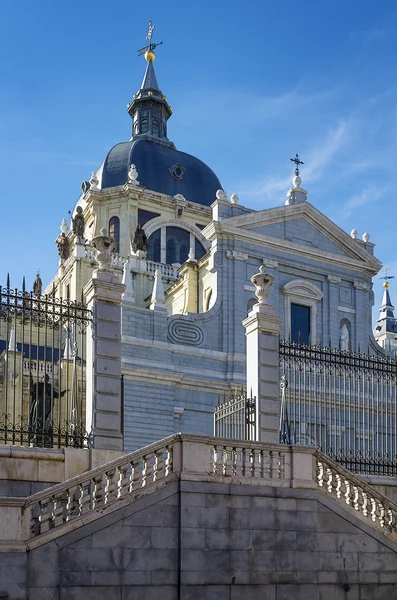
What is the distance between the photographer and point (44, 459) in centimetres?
1661

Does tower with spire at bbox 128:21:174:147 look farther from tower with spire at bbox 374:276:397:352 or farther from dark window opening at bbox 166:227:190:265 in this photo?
tower with spire at bbox 374:276:397:352

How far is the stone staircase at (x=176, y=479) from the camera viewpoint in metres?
14.4

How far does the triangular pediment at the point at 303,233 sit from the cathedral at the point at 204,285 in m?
0.04

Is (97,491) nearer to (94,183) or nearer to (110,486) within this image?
(110,486)

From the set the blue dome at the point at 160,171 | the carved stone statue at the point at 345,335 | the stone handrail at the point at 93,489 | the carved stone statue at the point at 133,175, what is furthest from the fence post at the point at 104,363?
the blue dome at the point at 160,171

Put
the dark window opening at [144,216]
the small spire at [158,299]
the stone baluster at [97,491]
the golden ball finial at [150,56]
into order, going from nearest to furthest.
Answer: the stone baluster at [97,491], the small spire at [158,299], the dark window opening at [144,216], the golden ball finial at [150,56]

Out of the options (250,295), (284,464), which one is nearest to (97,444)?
(284,464)

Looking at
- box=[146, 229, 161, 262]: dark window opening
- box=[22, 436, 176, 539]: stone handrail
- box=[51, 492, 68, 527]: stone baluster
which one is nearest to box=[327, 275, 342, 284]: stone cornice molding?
box=[146, 229, 161, 262]: dark window opening

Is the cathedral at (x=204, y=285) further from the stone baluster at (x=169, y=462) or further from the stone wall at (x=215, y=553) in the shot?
the stone baluster at (x=169, y=462)

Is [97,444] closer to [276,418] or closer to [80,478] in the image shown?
[80,478]

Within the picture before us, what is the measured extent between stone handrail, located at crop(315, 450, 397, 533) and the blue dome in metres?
38.1

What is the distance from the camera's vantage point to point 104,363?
17.8 meters

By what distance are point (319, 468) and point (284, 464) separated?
0.87 meters

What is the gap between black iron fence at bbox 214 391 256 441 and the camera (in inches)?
762
